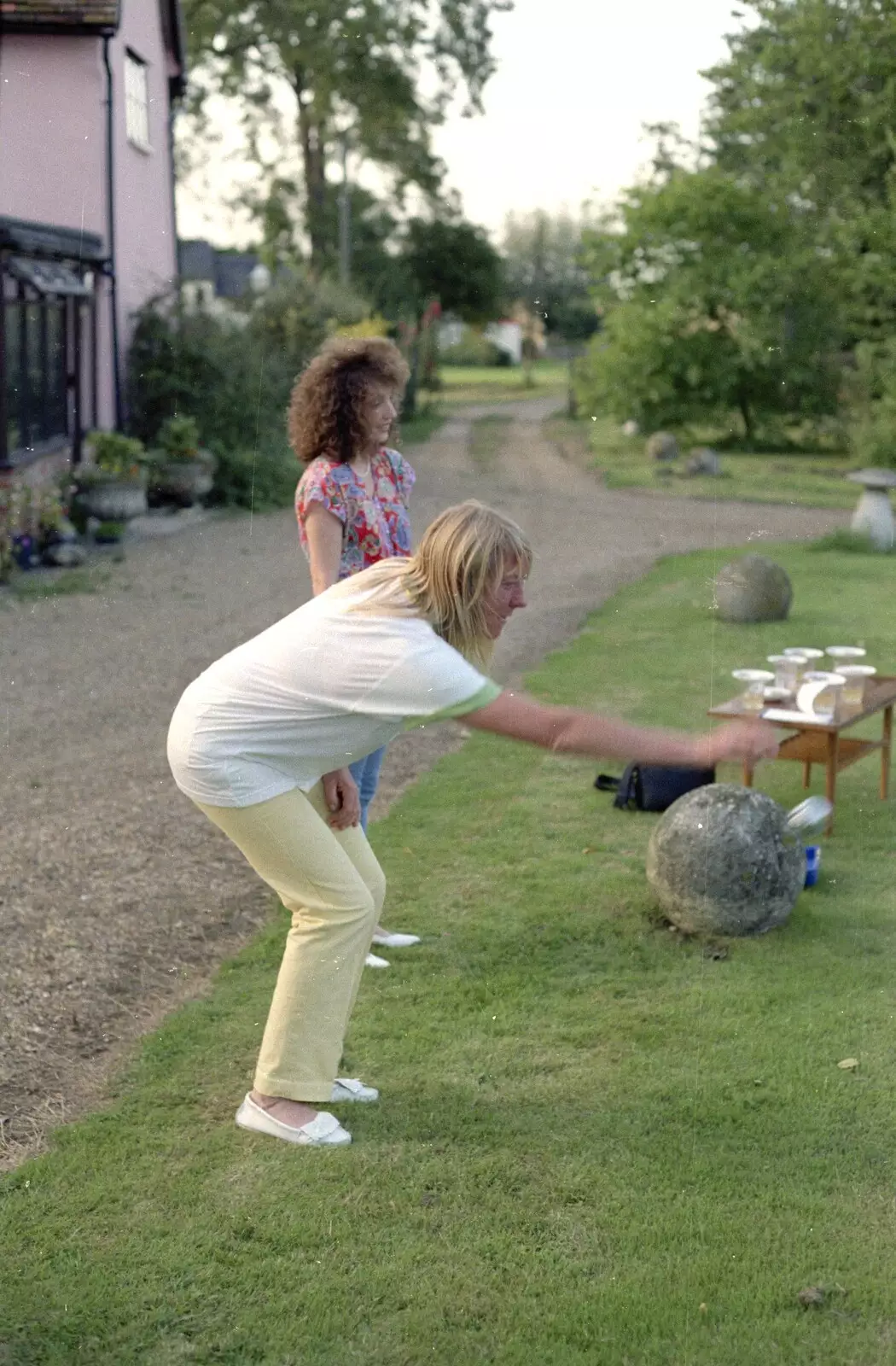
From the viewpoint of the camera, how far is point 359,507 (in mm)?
5211

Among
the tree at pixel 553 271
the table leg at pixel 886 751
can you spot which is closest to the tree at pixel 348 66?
the tree at pixel 553 271

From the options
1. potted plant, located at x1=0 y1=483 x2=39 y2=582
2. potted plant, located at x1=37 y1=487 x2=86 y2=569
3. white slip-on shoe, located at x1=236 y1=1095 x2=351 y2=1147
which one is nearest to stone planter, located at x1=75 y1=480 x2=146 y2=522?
potted plant, located at x1=37 y1=487 x2=86 y2=569

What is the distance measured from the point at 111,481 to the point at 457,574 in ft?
48.6

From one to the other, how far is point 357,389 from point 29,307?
1319 cm

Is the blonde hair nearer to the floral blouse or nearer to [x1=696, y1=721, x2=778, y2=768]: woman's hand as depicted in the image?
[x1=696, y1=721, x2=778, y2=768]: woman's hand

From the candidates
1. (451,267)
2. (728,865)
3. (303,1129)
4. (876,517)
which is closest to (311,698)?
(303,1129)

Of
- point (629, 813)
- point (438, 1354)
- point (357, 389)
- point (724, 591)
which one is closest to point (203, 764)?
Answer: point (438, 1354)

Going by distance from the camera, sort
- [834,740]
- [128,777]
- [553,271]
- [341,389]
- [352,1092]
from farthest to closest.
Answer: [553,271] < [128,777] < [834,740] < [341,389] < [352,1092]

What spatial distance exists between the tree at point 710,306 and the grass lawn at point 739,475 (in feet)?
3.51

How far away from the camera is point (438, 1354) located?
3322 mm

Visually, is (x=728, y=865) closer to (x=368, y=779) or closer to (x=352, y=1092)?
(x=368, y=779)

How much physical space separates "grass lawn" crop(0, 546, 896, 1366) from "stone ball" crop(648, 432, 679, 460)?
22.9 m

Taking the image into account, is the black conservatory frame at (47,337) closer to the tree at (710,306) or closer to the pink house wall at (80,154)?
the pink house wall at (80,154)

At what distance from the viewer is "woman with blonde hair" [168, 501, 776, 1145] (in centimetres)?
350
